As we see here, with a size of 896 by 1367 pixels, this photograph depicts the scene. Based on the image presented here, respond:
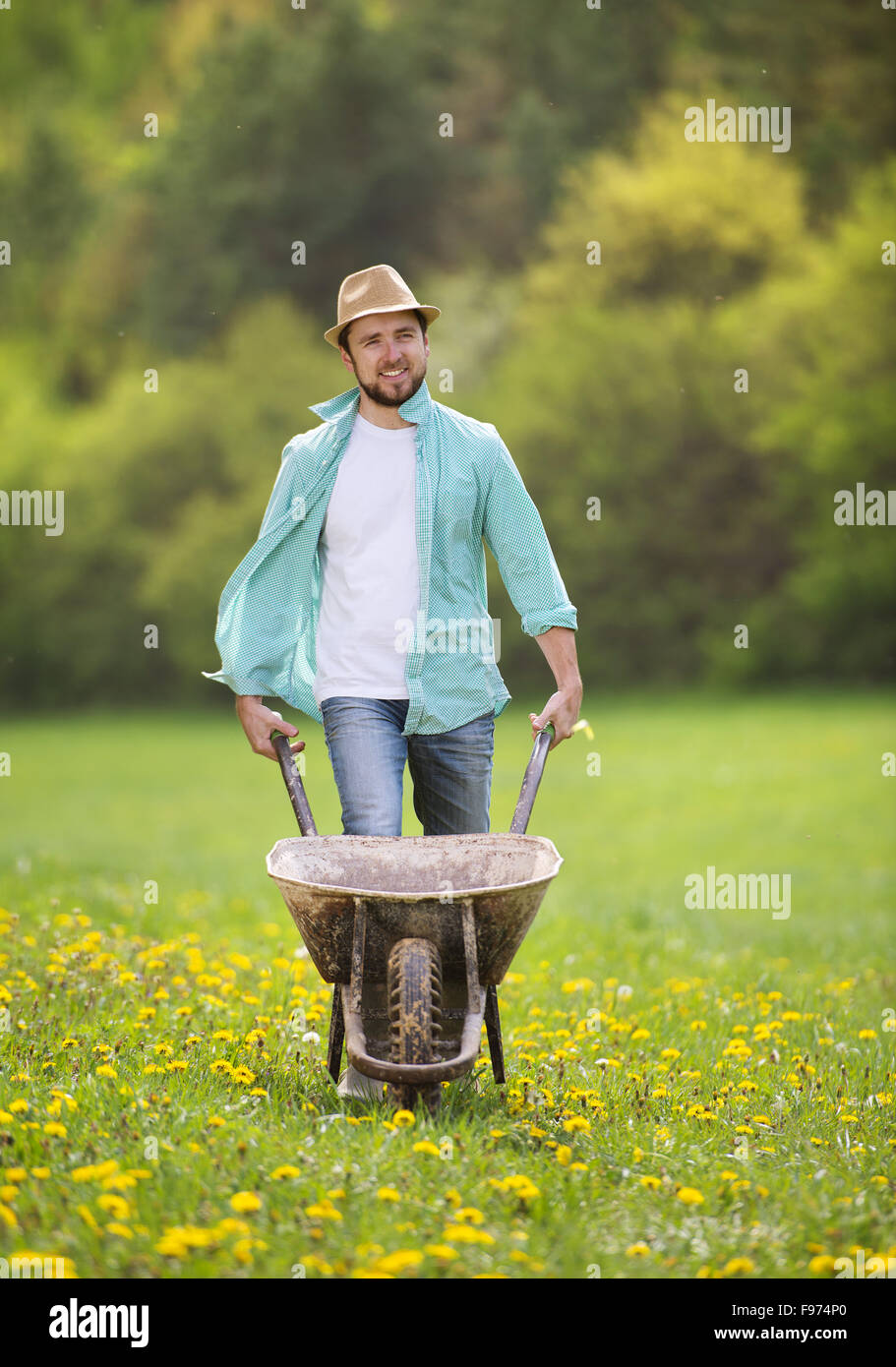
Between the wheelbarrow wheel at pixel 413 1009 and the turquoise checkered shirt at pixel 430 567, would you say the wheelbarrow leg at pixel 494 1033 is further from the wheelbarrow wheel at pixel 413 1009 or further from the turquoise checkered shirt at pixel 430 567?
the turquoise checkered shirt at pixel 430 567

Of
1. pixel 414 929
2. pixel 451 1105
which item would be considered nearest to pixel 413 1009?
pixel 414 929

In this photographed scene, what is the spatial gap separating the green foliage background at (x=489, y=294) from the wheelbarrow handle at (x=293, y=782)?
1753 centimetres

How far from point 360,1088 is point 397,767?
916 millimetres

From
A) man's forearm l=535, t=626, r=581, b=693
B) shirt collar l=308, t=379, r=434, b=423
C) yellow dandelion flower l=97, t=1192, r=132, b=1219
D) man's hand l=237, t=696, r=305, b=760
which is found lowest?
yellow dandelion flower l=97, t=1192, r=132, b=1219

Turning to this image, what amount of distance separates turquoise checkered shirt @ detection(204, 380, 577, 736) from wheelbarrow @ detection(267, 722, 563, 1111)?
0.31m

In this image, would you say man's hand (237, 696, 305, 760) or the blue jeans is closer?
the blue jeans

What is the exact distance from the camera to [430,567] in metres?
4.17

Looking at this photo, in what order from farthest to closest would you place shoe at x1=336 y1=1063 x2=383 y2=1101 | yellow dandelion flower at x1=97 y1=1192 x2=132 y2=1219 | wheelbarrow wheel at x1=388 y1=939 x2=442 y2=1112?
1. shoe at x1=336 y1=1063 x2=383 y2=1101
2. wheelbarrow wheel at x1=388 y1=939 x2=442 y2=1112
3. yellow dandelion flower at x1=97 y1=1192 x2=132 y2=1219

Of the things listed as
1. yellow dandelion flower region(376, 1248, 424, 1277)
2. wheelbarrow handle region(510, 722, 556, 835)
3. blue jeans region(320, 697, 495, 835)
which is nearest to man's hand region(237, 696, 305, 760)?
blue jeans region(320, 697, 495, 835)

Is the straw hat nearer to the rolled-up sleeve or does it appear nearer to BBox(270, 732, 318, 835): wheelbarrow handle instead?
the rolled-up sleeve

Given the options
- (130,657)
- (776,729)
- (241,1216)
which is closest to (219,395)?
(130,657)

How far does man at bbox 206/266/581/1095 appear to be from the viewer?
4148 millimetres

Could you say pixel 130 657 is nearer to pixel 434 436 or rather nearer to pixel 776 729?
pixel 776 729
